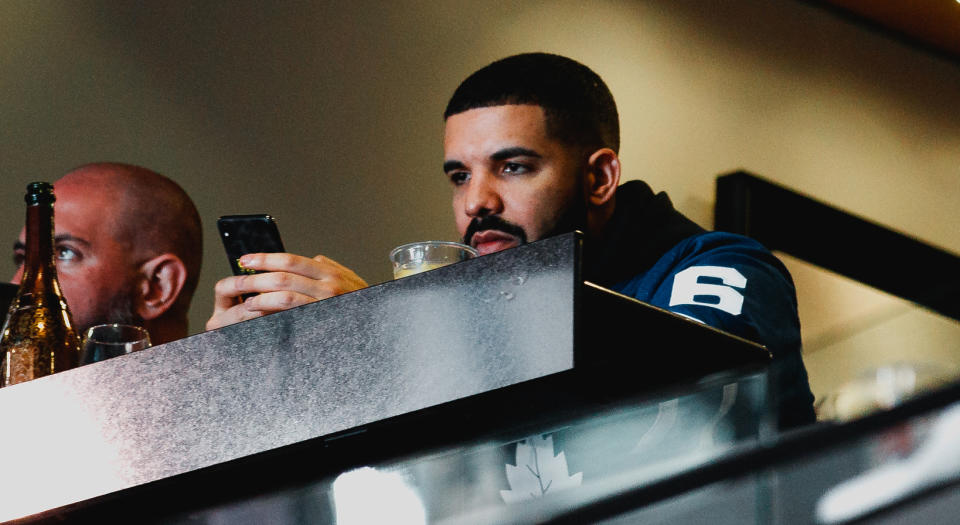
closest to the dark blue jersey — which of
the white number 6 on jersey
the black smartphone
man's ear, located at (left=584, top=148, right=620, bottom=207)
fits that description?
the white number 6 on jersey

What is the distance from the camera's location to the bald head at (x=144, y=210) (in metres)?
1.98

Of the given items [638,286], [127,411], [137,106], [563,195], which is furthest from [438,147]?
[127,411]

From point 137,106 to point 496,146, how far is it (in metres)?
1.14

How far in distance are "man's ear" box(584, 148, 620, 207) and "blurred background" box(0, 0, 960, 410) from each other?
688 mm

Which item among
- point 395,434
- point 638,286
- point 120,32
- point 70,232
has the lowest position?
point 395,434

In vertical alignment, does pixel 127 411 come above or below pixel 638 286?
below

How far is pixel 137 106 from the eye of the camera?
240 cm

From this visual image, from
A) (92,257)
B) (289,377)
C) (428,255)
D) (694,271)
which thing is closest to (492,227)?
(694,271)

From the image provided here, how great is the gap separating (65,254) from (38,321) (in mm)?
883

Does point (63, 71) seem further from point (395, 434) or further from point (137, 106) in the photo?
point (395, 434)

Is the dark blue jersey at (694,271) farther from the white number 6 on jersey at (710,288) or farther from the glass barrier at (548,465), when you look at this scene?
the glass barrier at (548,465)

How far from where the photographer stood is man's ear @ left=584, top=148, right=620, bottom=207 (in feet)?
5.30

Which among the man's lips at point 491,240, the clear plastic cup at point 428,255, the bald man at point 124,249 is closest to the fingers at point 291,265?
the clear plastic cup at point 428,255

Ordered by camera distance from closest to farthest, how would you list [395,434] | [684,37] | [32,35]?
[395,434], [32,35], [684,37]
